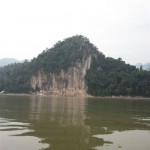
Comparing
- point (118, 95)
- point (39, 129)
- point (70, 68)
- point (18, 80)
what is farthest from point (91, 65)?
point (39, 129)

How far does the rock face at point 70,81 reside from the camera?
362 feet

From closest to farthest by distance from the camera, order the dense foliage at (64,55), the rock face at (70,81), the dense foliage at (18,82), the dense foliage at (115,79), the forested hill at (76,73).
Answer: the dense foliage at (115,79)
the forested hill at (76,73)
the rock face at (70,81)
the dense foliage at (64,55)
the dense foliage at (18,82)

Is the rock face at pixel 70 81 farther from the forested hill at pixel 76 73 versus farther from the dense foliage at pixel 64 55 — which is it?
the dense foliage at pixel 64 55

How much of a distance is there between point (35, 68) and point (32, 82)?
5584 mm

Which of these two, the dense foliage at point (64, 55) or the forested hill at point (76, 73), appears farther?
the dense foliage at point (64, 55)

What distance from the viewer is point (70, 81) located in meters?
112

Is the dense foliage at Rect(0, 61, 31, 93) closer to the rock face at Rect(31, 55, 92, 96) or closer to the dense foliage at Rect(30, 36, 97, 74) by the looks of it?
the dense foliage at Rect(30, 36, 97, 74)

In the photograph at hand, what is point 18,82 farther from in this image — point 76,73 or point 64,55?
point 76,73

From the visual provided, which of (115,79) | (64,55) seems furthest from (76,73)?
(115,79)

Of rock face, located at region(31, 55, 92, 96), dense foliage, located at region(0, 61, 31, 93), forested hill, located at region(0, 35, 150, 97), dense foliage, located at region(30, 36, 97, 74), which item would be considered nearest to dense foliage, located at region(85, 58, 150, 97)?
forested hill, located at region(0, 35, 150, 97)

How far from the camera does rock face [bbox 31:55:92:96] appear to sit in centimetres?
11019

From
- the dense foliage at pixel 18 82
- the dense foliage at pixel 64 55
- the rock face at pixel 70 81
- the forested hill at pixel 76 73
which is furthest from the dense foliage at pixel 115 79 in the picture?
the dense foliage at pixel 18 82

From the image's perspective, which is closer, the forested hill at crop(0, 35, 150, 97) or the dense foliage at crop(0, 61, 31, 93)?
the forested hill at crop(0, 35, 150, 97)

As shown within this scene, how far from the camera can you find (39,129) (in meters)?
12.4
